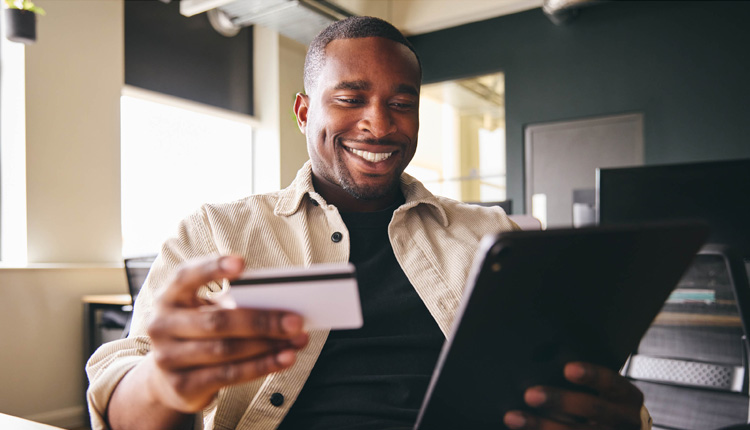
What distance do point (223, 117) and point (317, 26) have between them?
115 centimetres

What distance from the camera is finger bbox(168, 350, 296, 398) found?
56 cm

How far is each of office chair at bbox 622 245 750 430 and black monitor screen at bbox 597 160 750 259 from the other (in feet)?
0.42

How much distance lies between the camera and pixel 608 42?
510 centimetres

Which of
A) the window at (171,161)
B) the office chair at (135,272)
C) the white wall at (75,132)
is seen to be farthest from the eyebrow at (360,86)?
the window at (171,161)

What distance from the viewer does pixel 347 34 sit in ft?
4.27

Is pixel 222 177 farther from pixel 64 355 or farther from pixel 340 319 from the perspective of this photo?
pixel 340 319

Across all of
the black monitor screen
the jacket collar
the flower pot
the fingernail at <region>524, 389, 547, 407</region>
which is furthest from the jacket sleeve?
the flower pot

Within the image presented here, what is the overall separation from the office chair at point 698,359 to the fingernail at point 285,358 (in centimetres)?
136

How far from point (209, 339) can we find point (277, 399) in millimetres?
433

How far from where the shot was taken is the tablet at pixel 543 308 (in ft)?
1.90

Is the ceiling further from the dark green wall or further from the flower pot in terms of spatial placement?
the flower pot

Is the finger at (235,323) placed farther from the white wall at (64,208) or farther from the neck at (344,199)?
the white wall at (64,208)

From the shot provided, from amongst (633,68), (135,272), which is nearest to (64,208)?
(135,272)

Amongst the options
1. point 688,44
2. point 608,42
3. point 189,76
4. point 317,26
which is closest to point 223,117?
point 189,76
